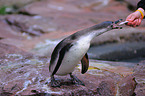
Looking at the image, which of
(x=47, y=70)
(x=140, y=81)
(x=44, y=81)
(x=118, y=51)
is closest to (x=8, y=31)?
(x=118, y=51)

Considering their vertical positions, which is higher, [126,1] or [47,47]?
[126,1]

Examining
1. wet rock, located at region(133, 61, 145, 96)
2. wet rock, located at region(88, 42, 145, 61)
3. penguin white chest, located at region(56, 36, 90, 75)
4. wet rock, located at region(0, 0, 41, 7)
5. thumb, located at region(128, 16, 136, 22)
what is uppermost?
wet rock, located at region(0, 0, 41, 7)

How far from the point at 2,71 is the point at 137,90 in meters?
1.68

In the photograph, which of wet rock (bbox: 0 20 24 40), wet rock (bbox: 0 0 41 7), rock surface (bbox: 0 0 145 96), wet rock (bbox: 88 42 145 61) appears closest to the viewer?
rock surface (bbox: 0 0 145 96)

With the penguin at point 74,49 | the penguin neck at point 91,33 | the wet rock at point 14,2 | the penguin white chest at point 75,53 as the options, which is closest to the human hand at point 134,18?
the penguin at point 74,49

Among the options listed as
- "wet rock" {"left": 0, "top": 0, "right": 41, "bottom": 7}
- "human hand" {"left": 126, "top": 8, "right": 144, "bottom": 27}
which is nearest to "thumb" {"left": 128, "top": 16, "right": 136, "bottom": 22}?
"human hand" {"left": 126, "top": 8, "right": 144, "bottom": 27}

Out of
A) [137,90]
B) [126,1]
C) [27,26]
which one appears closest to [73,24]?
[27,26]

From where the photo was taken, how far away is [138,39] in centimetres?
485

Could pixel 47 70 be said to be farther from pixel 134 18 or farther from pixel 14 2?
pixel 14 2

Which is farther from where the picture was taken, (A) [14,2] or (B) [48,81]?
(A) [14,2]

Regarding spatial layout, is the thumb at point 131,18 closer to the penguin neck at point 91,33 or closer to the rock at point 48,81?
the penguin neck at point 91,33

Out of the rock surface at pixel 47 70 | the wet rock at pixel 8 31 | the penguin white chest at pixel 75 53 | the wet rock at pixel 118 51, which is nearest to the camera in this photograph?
the penguin white chest at pixel 75 53

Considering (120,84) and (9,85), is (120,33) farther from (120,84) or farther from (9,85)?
(9,85)

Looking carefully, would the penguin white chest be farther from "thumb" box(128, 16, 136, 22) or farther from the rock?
"thumb" box(128, 16, 136, 22)
